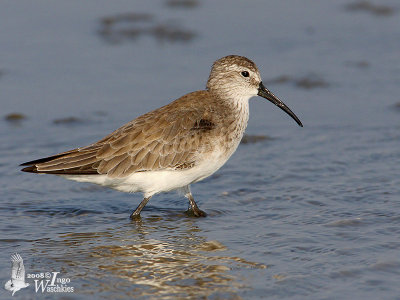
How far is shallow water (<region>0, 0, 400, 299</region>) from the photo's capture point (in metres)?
9.35

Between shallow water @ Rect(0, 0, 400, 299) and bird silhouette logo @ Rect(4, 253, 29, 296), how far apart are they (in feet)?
0.31

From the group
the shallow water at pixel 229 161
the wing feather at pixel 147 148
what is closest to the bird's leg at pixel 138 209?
the shallow water at pixel 229 161

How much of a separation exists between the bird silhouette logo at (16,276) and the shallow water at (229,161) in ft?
0.31

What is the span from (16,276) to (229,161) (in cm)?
512

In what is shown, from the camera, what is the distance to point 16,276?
9.02m

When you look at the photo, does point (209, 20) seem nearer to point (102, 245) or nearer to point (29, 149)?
point (29, 149)

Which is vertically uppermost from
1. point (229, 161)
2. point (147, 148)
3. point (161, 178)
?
point (147, 148)

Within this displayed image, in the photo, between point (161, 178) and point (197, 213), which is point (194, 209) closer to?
point (197, 213)

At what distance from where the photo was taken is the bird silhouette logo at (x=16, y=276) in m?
8.78

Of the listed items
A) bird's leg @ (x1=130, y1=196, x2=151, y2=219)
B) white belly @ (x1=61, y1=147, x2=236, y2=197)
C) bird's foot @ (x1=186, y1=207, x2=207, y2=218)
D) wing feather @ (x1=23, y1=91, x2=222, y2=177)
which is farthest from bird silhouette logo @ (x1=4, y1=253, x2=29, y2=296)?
bird's foot @ (x1=186, y1=207, x2=207, y2=218)

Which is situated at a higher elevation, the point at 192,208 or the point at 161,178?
the point at 161,178

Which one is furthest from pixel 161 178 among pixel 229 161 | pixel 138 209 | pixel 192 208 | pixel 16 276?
pixel 229 161

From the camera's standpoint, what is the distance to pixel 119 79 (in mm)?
16062

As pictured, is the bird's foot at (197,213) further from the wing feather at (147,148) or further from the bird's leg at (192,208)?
the wing feather at (147,148)
